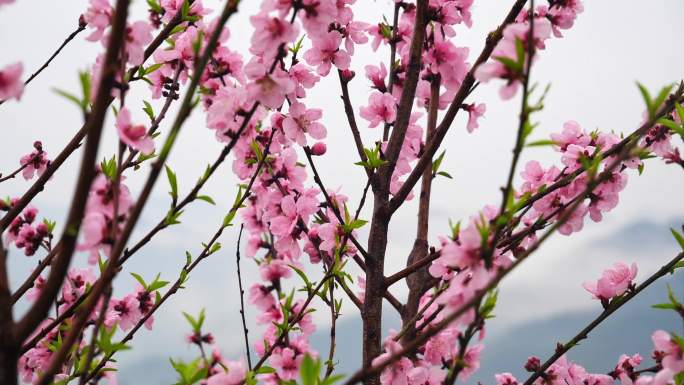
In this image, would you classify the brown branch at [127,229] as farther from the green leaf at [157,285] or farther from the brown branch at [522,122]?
the green leaf at [157,285]

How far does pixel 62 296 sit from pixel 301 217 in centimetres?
141

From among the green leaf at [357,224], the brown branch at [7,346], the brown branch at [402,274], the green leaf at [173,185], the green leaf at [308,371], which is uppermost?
the green leaf at [357,224]

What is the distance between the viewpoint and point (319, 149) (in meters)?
3.02

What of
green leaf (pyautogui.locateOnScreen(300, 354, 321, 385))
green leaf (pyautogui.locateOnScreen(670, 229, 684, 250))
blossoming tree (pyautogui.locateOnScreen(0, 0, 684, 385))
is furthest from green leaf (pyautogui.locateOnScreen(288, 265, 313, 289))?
green leaf (pyautogui.locateOnScreen(670, 229, 684, 250))

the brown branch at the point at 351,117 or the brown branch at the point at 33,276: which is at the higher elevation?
the brown branch at the point at 351,117

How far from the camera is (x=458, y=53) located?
300cm

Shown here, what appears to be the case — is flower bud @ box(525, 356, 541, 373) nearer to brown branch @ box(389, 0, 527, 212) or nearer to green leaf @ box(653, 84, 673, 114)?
brown branch @ box(389, 0, 527, 212)

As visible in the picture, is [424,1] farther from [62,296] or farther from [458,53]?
[62,296]

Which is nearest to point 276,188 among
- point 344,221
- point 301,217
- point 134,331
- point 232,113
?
point 301,217

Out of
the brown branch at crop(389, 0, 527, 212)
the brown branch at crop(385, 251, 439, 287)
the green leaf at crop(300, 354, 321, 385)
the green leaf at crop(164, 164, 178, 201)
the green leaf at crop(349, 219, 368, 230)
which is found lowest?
the green leaf at crop(300, 354, 321, 385)

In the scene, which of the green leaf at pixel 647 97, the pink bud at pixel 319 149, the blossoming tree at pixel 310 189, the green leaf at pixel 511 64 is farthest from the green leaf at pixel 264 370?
the green leaf at pixel 647 97

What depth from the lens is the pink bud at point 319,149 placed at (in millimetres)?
3004

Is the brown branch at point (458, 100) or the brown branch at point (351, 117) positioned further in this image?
the brown branch at point (351, 117)

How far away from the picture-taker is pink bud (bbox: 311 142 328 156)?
118 inches
